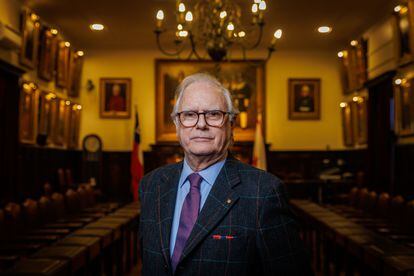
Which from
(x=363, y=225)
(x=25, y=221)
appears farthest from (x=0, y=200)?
(x=363, y=225)

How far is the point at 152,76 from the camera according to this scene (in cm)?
1648

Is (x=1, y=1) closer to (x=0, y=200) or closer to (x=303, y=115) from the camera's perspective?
(x=0, y=200)

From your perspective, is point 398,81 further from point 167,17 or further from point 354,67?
point 167,17

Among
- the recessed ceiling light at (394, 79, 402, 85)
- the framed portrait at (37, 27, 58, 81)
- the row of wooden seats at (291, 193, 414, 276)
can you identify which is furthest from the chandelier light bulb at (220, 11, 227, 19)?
the framed portrait at (37, 27, 58, 81)

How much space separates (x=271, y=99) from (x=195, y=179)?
1451cm

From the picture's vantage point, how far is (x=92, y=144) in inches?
618

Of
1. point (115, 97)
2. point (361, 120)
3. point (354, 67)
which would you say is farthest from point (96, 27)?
point (361, 120)

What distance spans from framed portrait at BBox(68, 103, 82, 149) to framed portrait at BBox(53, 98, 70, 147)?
0.25m

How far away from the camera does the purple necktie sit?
6.95 ft

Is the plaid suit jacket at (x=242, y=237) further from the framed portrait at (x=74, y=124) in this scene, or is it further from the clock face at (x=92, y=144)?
the clock face at (x=92, y=144)

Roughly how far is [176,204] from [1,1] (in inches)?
350

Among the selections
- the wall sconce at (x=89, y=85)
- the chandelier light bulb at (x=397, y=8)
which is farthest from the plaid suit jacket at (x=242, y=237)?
the wall sconce at (x=89, y=85)

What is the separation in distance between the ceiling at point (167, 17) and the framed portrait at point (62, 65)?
45 cm

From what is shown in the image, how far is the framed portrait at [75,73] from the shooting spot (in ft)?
48.4
